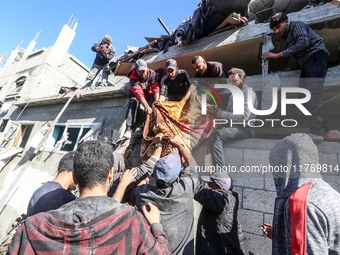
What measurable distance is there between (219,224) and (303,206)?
48.6 inches

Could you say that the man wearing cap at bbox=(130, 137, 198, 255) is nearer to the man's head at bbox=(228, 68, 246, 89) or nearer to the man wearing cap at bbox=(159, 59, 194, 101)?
the man's head at bbox=(228, 68, 246, 89)

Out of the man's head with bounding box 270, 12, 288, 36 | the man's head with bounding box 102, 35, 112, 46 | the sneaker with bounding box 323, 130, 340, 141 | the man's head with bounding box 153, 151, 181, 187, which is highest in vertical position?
the man's head with bounding box 102, 35, 112, 46

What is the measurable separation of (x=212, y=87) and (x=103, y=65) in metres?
6.61

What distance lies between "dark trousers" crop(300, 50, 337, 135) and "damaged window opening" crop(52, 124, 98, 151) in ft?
21.2

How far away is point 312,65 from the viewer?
10.2ft

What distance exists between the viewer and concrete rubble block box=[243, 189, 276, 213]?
8.40 feet

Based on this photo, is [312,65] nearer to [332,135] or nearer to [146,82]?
[332,135]

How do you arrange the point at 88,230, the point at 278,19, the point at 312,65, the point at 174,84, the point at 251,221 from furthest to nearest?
the point at 174,84 → the point at 278,19 → the point at 312,65 → the point at 251,221 → the point at 88,230

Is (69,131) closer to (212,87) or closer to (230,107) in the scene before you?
(212,87)

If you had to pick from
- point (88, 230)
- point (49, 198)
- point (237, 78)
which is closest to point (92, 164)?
point (88, 230)

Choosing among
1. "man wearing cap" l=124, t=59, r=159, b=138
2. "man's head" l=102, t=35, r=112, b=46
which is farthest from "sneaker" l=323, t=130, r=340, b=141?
"man's head" l=102, t=35, r=112, b=46

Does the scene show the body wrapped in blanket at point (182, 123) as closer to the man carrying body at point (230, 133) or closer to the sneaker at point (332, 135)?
the man carrying body at point (230, 133)

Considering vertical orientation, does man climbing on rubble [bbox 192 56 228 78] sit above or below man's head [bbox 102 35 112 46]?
below

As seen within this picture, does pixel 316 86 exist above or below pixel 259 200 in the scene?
above
